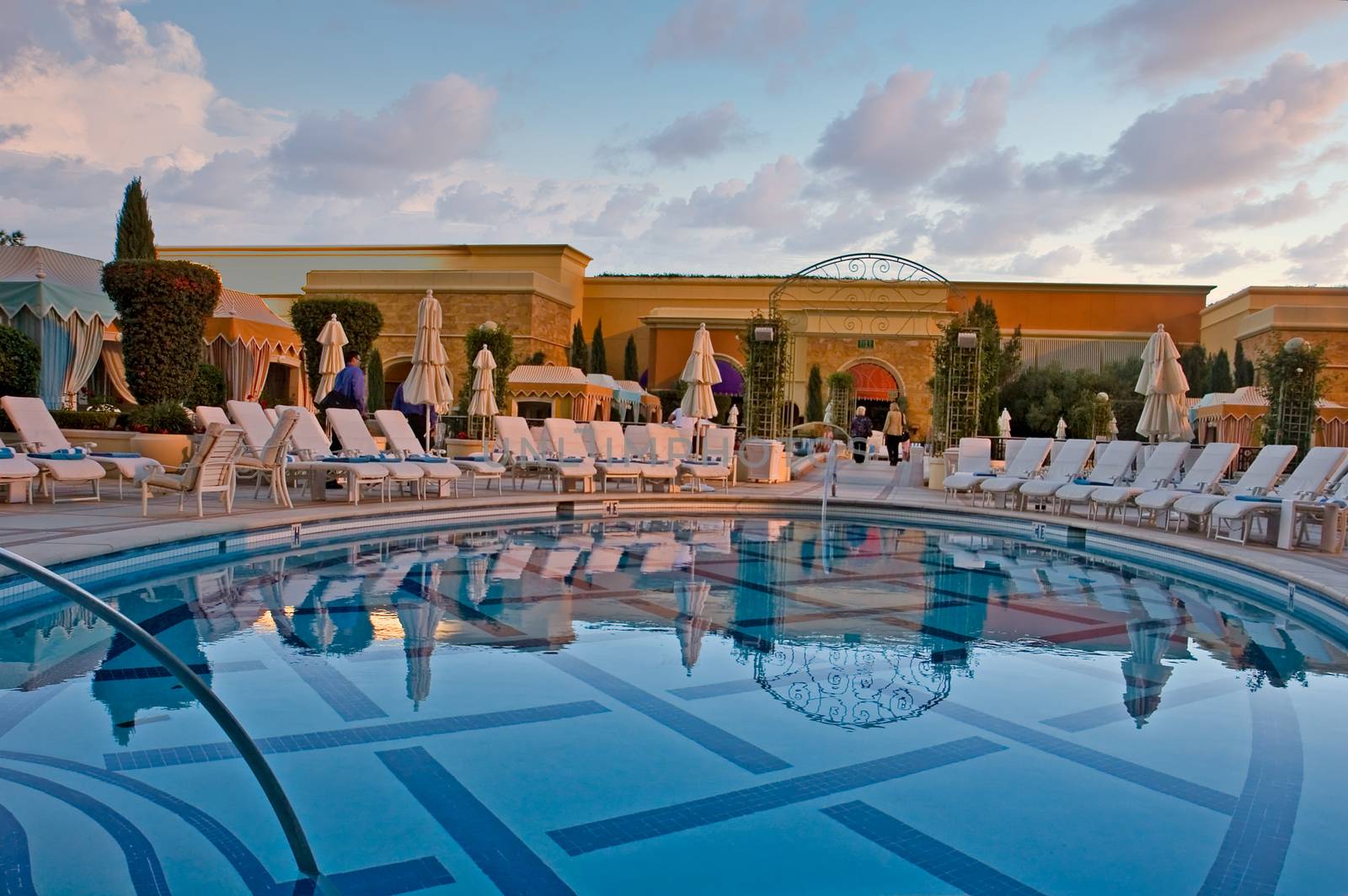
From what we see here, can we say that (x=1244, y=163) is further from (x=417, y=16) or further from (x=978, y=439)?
(x=417, y=16)

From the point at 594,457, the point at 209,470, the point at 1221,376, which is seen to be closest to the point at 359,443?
the point at 209,470

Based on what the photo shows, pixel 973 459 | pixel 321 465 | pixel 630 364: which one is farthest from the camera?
pixel 630 364

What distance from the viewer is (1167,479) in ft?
28.2

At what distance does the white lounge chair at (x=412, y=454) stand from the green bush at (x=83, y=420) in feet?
11.2

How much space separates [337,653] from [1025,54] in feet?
38.4

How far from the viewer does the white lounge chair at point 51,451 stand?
23.7ft

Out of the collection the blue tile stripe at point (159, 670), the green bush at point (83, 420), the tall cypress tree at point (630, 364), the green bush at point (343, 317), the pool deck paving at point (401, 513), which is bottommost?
the blue tile stripe at point (159, 670)

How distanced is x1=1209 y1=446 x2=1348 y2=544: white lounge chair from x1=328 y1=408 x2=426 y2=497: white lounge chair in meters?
6.57

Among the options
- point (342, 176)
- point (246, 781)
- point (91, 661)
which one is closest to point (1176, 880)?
point (246, 781)

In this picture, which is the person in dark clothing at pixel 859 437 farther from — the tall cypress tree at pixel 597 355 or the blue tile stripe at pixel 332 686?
the blue tile stripe at pixel 332 686

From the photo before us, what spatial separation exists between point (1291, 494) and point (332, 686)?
7.30m

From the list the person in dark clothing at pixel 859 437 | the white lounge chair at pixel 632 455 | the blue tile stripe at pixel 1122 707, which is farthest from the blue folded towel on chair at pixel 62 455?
the person in dark clothing at pixel 859 437

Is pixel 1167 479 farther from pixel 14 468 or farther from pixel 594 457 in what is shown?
pixel 14 468

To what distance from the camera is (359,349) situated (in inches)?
615
